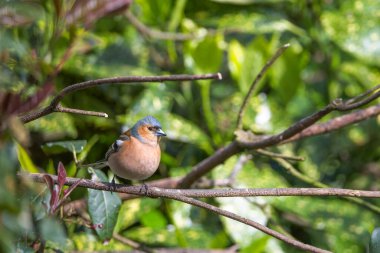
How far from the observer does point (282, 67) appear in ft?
10.8

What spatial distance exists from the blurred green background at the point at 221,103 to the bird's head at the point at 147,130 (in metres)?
0.21

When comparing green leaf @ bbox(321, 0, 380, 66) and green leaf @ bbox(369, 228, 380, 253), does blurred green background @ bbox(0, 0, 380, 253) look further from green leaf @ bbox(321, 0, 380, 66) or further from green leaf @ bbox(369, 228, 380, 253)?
green leaf @ bbox(369, 228, 380, 253)

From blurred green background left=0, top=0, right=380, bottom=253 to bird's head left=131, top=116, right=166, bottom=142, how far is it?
0.68ft

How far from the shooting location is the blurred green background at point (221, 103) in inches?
117

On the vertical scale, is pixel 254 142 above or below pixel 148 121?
above

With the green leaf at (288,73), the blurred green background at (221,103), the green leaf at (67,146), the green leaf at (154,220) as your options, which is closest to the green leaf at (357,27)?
the blurred green background at (221,103)

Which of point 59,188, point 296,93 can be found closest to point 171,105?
point 296,93

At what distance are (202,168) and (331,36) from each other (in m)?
1.25

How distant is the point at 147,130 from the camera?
2840mm

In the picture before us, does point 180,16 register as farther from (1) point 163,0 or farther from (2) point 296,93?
(2) point 296,93

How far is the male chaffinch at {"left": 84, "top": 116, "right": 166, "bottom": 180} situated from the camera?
2605 millimetres

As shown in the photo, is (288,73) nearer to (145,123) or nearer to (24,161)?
(145,123)

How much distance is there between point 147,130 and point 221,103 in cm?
66

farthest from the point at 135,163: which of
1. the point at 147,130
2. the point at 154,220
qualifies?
the point at 154,220
